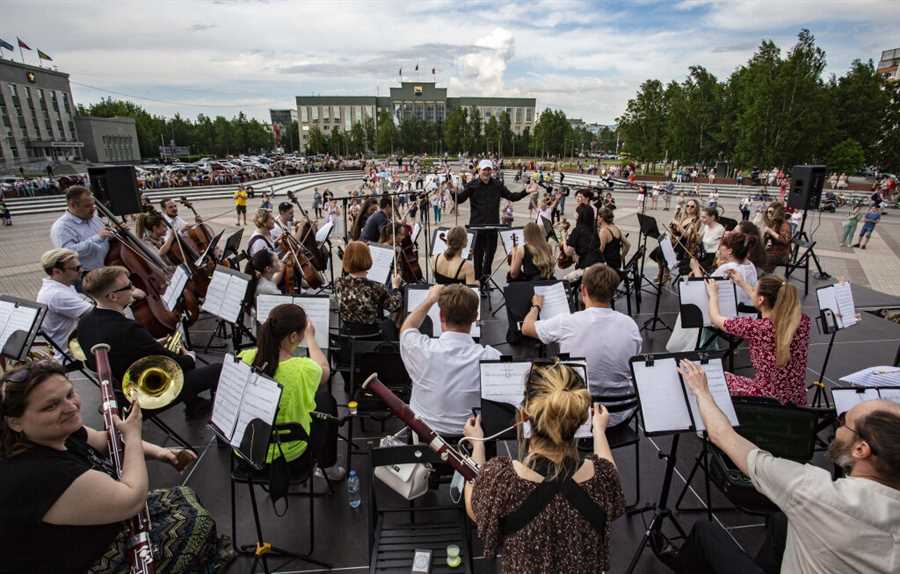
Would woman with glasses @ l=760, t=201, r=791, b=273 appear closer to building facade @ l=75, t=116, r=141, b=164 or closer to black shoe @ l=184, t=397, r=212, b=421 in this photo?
black shoe @ l=184, t=397, r=212, b=421

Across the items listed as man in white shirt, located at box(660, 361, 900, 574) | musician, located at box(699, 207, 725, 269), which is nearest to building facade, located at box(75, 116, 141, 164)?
musician, located at box(699, 207, 725, 269)

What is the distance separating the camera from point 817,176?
9.30m

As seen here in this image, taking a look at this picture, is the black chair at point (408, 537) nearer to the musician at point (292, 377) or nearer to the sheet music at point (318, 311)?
A: the musician at point (292, 377)

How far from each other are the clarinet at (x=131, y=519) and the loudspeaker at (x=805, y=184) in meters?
11.6

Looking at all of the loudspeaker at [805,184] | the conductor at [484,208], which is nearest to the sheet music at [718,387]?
the conductor at [484,208]

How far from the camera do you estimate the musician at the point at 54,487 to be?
185 centimetres

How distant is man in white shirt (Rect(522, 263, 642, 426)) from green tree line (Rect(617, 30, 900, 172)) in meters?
34.1

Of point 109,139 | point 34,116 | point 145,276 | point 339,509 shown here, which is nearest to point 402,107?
point 109,139

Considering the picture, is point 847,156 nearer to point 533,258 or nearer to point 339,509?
point 533,258

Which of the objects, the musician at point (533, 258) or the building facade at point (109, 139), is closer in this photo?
the musician at point (533, 258)

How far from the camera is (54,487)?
1887 mm

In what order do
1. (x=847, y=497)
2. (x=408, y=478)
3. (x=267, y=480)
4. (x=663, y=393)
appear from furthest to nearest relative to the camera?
1. (x=408, y=478)
2. (x=267, y=480)
3. (x=663, y=393)
4. (x=847, y=497)

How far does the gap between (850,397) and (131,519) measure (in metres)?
4.40

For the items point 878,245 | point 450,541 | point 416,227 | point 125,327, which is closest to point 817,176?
point 416,227
